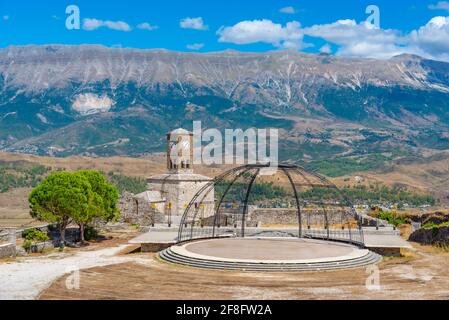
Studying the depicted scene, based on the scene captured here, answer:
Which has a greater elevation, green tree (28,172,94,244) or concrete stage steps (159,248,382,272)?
green tree (28,172,94,244)

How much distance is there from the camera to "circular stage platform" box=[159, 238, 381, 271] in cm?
3291

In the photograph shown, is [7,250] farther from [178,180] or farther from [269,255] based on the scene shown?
[178,180]

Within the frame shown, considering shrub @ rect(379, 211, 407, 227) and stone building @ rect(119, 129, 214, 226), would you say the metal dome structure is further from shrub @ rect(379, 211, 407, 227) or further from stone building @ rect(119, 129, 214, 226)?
shrub @ rect(379, 211, 407, 227)

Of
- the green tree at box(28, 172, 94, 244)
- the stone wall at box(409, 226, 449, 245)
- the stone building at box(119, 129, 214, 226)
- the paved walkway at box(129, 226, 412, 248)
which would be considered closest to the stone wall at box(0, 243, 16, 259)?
the green tree at box(28, 172, 94, 244)

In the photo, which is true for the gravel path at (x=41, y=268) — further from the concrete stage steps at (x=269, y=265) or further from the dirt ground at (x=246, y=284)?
the concrete stage steps at (x=269, y=265)

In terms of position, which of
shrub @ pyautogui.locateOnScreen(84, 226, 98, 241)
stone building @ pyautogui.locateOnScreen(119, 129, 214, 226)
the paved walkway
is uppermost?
stone building @ pyautogui.locateOnScreen(119, 129, 214, 226)

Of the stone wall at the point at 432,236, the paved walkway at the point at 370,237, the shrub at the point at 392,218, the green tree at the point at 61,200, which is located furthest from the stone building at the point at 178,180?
the stone wall at the point at 432,236

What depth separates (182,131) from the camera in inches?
2384

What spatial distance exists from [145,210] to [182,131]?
30.4 ft

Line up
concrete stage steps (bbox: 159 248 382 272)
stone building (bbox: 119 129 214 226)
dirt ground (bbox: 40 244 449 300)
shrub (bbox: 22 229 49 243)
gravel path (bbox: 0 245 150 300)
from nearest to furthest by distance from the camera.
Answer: dirt ground (bbox: 40 244 449 300), gravel path (bbox: 0 245 150 300), concrete stage steps (bbox: 159 248 382 272), shrub (bbox: 22 229 49 243), stone building (bbox: 119 129 214 226)

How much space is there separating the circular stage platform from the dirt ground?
1079 millimetres
